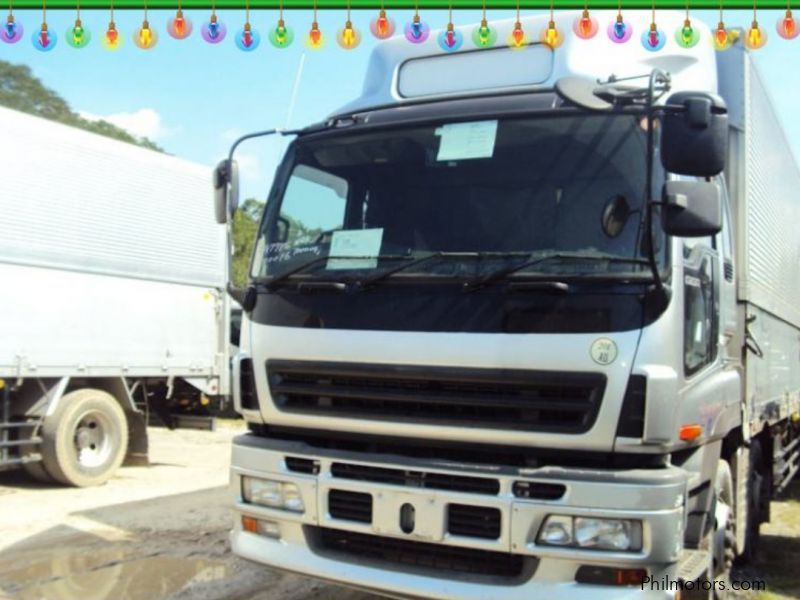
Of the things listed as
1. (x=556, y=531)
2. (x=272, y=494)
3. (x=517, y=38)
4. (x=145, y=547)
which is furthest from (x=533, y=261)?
(x=145, y=547)

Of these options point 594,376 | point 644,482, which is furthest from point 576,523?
point 594,376

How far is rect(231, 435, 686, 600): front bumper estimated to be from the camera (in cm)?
334

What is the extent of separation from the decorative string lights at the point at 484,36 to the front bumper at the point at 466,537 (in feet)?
7.90

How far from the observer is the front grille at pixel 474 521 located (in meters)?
3.52

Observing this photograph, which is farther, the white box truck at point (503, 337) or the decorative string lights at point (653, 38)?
the decorative string lights at point (653, 38)

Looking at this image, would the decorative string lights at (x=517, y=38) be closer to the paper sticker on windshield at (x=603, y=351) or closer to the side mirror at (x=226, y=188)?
the side mirror at (x=226, y=188)

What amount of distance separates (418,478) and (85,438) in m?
6.75

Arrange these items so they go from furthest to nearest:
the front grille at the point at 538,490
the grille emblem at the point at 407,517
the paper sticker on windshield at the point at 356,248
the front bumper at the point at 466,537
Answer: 1. the paper sticker on windshield at the point at 356,248
2. the grille emblem at the point at 407,517
3. the front grille at the point at 538,490
4. the front bumper at the point at 466,537

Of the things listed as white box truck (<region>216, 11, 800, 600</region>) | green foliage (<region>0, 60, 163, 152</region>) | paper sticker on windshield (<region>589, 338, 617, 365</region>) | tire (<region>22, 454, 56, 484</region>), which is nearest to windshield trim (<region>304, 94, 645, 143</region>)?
white box truck (<region>216, 11, 800, 600</region>)

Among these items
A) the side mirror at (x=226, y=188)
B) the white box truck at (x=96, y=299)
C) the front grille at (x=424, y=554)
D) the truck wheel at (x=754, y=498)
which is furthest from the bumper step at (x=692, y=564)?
the white box truck at (x=96, y=299)

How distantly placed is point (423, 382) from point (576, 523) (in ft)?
2.99

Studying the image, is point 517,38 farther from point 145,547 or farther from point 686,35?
point 145,547

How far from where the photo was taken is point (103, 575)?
18.7 ft

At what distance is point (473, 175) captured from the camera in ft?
13.1
